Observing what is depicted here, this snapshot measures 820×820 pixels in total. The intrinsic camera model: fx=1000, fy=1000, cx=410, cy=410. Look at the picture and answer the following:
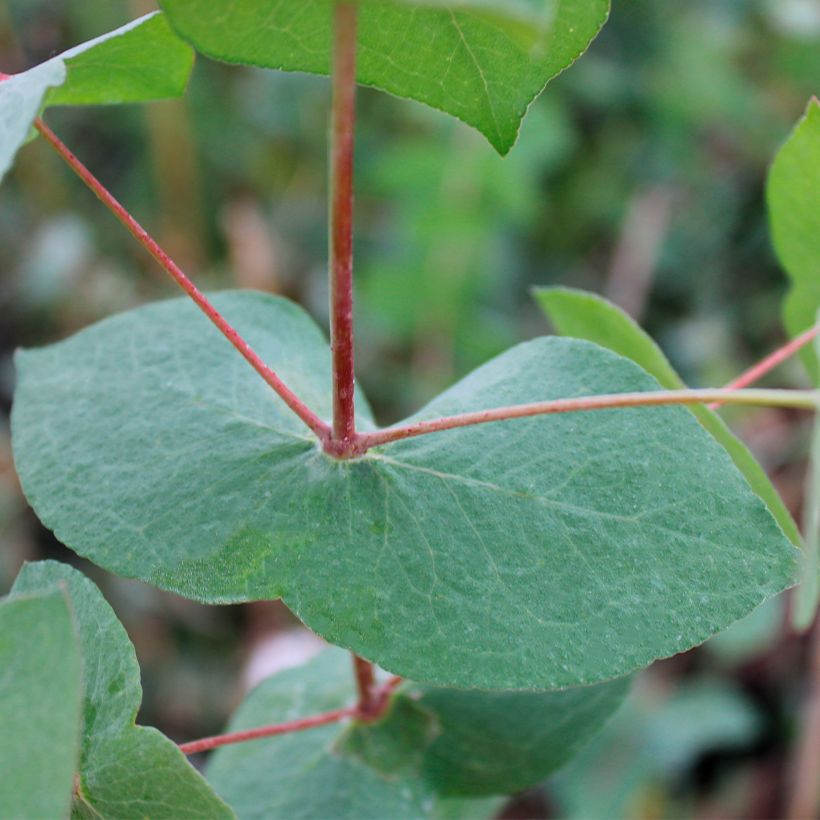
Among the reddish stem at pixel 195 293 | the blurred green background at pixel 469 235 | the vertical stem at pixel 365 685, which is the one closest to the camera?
the reddish stem at pixel 195 293

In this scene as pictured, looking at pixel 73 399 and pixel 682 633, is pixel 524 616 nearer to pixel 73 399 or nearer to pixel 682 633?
pixel 682 633

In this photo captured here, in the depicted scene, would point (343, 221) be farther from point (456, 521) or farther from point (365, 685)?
point (365, 685)

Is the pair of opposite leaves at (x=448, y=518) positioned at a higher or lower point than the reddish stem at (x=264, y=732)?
higher

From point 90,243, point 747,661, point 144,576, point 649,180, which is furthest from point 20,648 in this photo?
point 649,180

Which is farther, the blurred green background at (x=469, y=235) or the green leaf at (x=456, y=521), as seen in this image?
the blurred green background at (x=469, y=235)

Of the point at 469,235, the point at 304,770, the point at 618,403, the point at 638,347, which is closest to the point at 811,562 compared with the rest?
the point at 618,403

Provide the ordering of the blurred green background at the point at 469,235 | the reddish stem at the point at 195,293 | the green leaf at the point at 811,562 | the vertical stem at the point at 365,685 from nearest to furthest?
the green leaf at the point at 811,562 → the reddish stem at the point at 195,293 → the vertical stem at the point at 365,685 → the blurred green background at the point at 469,235

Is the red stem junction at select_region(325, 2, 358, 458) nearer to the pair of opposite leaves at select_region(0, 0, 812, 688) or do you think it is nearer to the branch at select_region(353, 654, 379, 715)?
the pair of opposite leaves at select_region(0, 0, 812, 688)

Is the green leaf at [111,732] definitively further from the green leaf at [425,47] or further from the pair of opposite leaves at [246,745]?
the green leaf at [425,47]

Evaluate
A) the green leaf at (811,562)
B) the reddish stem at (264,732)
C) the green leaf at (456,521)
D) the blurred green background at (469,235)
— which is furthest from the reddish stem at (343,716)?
the blurred green background at (469,235)
